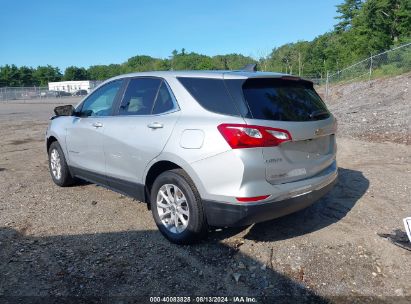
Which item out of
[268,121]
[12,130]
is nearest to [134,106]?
[268,121]

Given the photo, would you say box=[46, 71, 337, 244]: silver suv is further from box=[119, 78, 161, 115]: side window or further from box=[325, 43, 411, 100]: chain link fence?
box=[325, 43, 411, 100]: chain link fence

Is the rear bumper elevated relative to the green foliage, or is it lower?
lower

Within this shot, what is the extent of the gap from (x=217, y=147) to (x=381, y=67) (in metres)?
22.3

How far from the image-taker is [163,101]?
4258 millimetres

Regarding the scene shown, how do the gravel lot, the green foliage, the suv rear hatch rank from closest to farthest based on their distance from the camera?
the suv rear hatch, the gravel lot, the green foliage

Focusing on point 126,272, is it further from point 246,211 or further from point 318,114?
point 318,114

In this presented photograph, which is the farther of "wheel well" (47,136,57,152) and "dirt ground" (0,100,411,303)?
"wheel well" (47,136,57,152)

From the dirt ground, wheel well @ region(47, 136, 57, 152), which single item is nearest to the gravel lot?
the dirt ground

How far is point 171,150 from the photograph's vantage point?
3.91m

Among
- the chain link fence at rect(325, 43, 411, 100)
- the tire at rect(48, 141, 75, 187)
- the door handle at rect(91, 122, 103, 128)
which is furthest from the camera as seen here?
the chain link fence at rect(325, 43, 411, 100)

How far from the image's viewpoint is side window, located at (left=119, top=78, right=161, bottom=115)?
4422 mm

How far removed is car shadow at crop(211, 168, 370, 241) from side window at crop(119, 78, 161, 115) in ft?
5.39

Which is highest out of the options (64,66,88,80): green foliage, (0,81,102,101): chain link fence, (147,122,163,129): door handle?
(64,66,88,80): green foliage

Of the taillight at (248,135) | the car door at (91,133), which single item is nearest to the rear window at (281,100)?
the taillight at (248,135)
